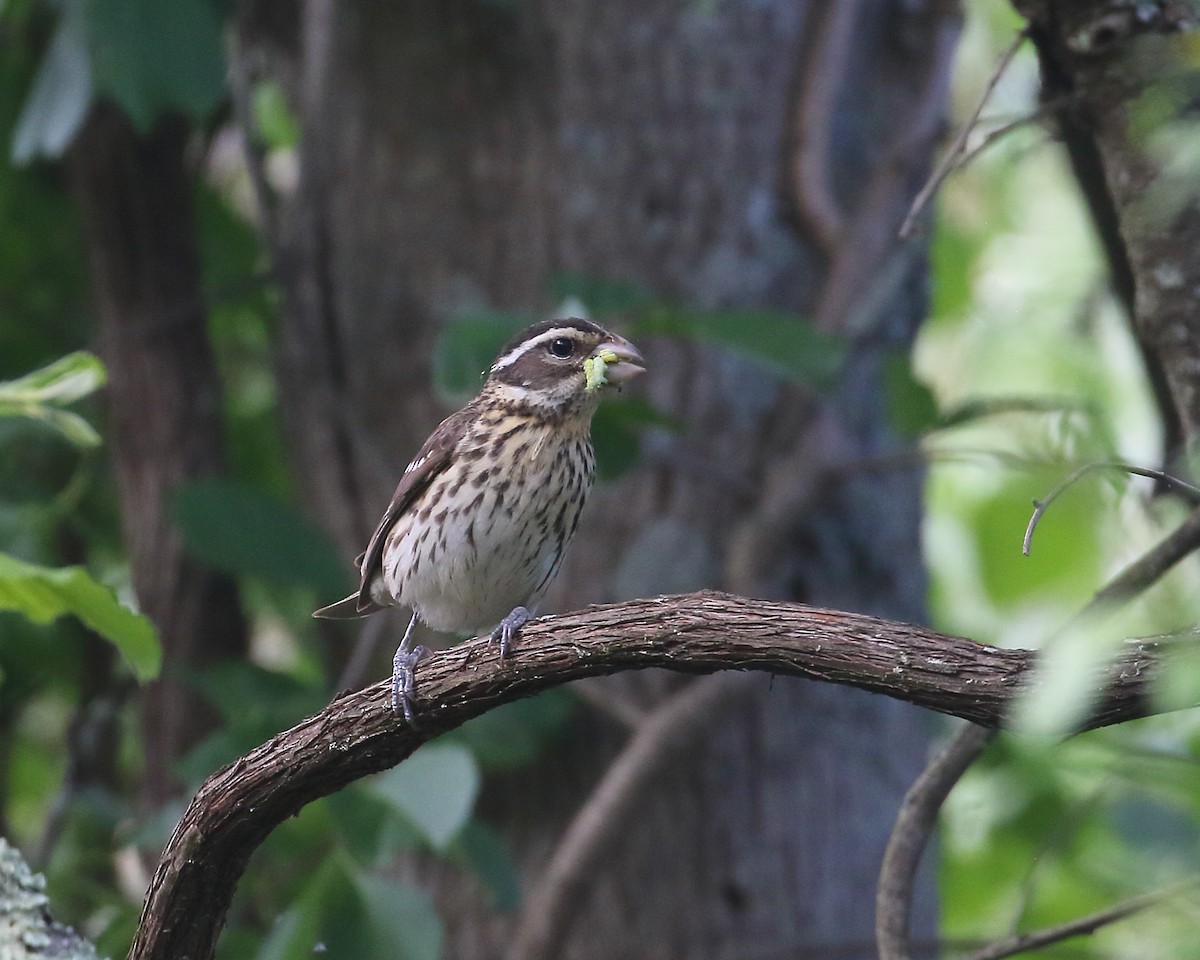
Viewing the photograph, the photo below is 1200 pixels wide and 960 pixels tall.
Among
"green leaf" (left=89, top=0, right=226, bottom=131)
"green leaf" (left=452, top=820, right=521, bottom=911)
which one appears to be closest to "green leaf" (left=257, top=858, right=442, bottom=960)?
"green leaf" (left=452, top=820, right=521, bottom=911)

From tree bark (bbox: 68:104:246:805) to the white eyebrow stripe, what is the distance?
2.37 meters

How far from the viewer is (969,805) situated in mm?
5621

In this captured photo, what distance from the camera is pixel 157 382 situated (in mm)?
6324

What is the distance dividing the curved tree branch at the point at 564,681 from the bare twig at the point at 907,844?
87cm

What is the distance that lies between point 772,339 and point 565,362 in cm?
73

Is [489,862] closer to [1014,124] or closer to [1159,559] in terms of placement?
[1159,559]

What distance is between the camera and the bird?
4031 mm

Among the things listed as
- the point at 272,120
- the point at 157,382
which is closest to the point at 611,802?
the point at 157,382

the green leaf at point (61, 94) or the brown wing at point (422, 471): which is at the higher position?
the green leaf at point (61, 94)

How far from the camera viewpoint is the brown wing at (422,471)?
4.20 metres

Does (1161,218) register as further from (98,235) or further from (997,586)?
(98,235)

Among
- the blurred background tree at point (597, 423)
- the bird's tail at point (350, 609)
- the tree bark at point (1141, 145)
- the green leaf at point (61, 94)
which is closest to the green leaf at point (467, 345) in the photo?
the blurred background tree at point (597, 423)

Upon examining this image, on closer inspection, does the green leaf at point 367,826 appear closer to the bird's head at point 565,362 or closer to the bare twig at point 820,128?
the bird's head at point 565,362

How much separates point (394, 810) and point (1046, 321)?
16.8ft
